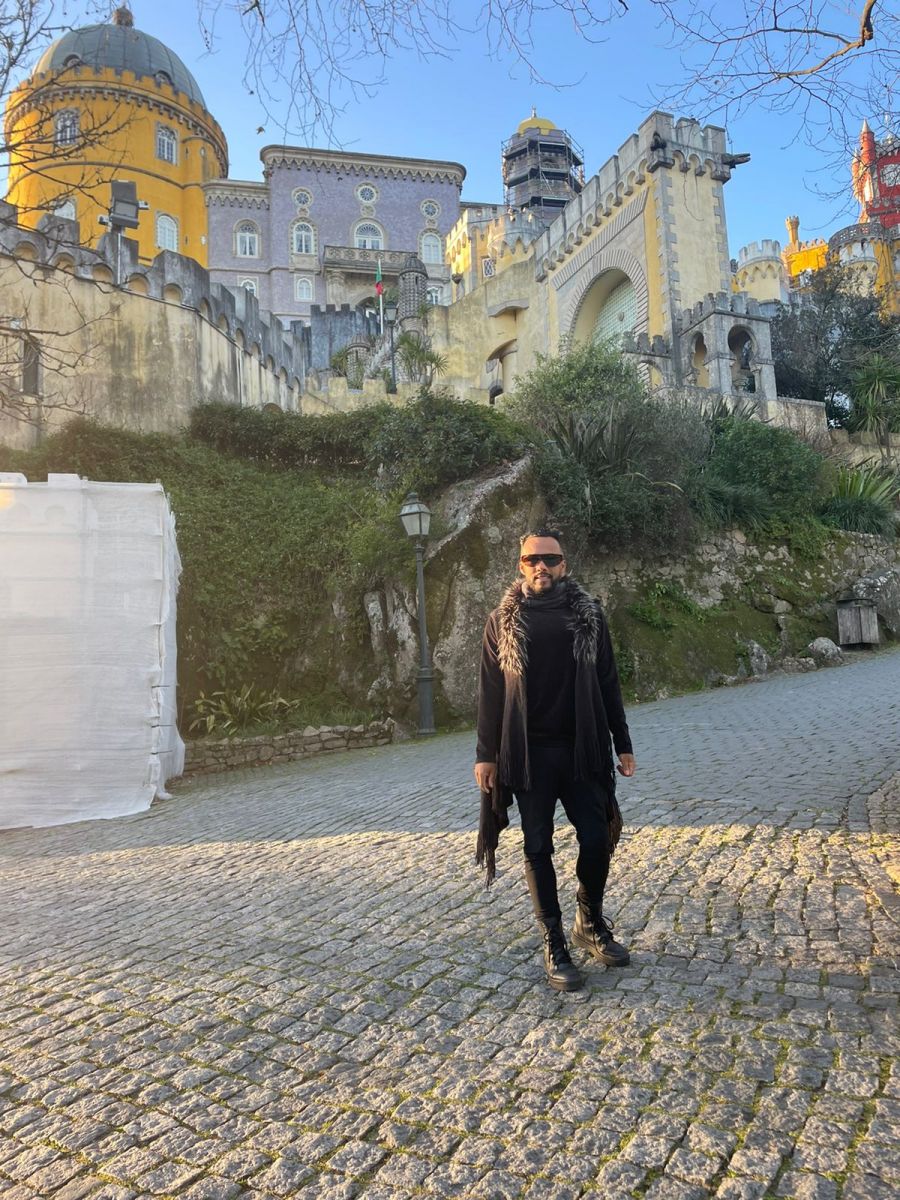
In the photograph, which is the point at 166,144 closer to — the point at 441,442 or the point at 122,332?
the point at 122,332

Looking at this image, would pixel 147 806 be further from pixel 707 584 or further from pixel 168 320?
pixel 168 320

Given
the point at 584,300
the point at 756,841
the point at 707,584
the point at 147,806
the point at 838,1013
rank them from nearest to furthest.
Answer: the point at 838,1013, the point at 756,841, the point at 147,806, the point at 707,584, the point at 584,300

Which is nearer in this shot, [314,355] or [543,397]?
[543,397]

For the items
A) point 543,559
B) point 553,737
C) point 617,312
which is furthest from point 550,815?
A: point 617,312

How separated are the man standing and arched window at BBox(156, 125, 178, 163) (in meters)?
53.2

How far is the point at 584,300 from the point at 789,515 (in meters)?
15.9

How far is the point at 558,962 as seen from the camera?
A: 115 inches

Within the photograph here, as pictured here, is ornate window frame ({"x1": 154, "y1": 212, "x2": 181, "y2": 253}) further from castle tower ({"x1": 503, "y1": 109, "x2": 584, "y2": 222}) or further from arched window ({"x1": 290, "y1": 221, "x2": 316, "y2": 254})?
castle tower ({"x1": 503, "y1": 109, "x2": 584, "y2": 222})

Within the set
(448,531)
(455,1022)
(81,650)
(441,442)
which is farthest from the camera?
(441,442)

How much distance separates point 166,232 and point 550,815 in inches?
2068

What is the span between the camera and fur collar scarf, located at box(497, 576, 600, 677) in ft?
10.0

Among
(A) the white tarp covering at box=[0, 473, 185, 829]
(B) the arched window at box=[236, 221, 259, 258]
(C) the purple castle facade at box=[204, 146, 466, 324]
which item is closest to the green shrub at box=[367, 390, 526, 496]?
(A) the white tarp covering at box=[0, 473, 185, 829]

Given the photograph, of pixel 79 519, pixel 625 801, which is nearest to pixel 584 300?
pixel 79 519

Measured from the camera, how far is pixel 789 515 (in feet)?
46.5
